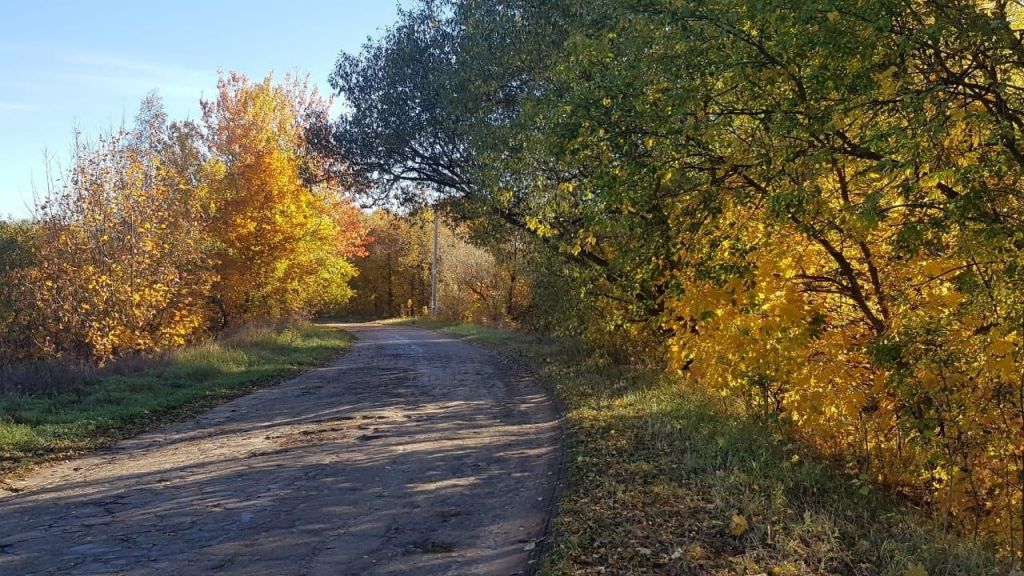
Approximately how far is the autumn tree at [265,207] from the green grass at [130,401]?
19.2ft

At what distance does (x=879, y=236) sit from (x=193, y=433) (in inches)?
355

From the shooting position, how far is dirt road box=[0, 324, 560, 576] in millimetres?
4891

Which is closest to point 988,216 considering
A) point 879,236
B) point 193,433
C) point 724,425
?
point 879,236

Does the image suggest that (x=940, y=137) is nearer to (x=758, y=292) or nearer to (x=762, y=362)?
(x=758, y=292)

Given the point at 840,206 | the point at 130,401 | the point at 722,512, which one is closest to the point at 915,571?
the point at 722,512

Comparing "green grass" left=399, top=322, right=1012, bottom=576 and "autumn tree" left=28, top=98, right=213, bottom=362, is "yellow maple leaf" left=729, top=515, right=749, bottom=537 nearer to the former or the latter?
"green grass" left=399, top=322, right=1012, bottom=576

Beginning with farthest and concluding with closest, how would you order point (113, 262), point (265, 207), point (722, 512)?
point (265, 207) < point (113, 262) < point (722, 512)

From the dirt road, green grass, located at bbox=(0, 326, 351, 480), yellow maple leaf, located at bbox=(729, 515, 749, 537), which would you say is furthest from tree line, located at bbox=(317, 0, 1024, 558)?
green grass, located at bbox=(0, 326, 351, 480)

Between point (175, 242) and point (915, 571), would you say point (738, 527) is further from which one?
point (175, 242)

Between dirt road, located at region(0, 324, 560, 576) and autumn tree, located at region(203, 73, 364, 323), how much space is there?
470 inches

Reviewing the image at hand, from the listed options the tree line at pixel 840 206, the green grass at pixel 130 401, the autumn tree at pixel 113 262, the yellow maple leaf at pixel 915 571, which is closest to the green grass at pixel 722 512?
the yellow maple leaf at pixel 915 571

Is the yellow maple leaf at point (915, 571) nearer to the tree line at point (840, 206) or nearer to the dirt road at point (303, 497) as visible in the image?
the tree line at point (840, 206)

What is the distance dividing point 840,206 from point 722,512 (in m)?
2.86

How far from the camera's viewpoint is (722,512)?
548cm
